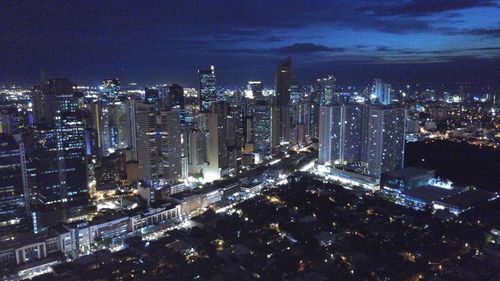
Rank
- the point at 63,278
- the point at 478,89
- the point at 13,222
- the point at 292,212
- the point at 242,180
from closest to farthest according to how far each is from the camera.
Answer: the point at 63,278 → the point at 13,222 → the point at 292,212 → the point at 242,180 → the point at 478,89

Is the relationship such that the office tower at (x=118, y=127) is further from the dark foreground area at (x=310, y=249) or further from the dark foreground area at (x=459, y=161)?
the dark foreground area at (x=459, y=161)

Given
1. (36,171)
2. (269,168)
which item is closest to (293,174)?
(269,168)

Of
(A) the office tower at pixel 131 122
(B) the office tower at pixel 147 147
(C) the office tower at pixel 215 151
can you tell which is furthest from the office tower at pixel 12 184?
(C) the office tower at pixel 215 151

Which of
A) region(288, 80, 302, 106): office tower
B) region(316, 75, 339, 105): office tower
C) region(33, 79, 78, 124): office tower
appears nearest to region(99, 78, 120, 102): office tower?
region(33, 79, 78, 124): office tower

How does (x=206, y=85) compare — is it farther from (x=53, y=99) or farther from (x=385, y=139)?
(x=385, y=139)

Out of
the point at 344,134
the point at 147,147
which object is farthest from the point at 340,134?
the point at 147,147

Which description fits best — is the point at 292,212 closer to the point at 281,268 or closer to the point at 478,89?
the point at 281,268
